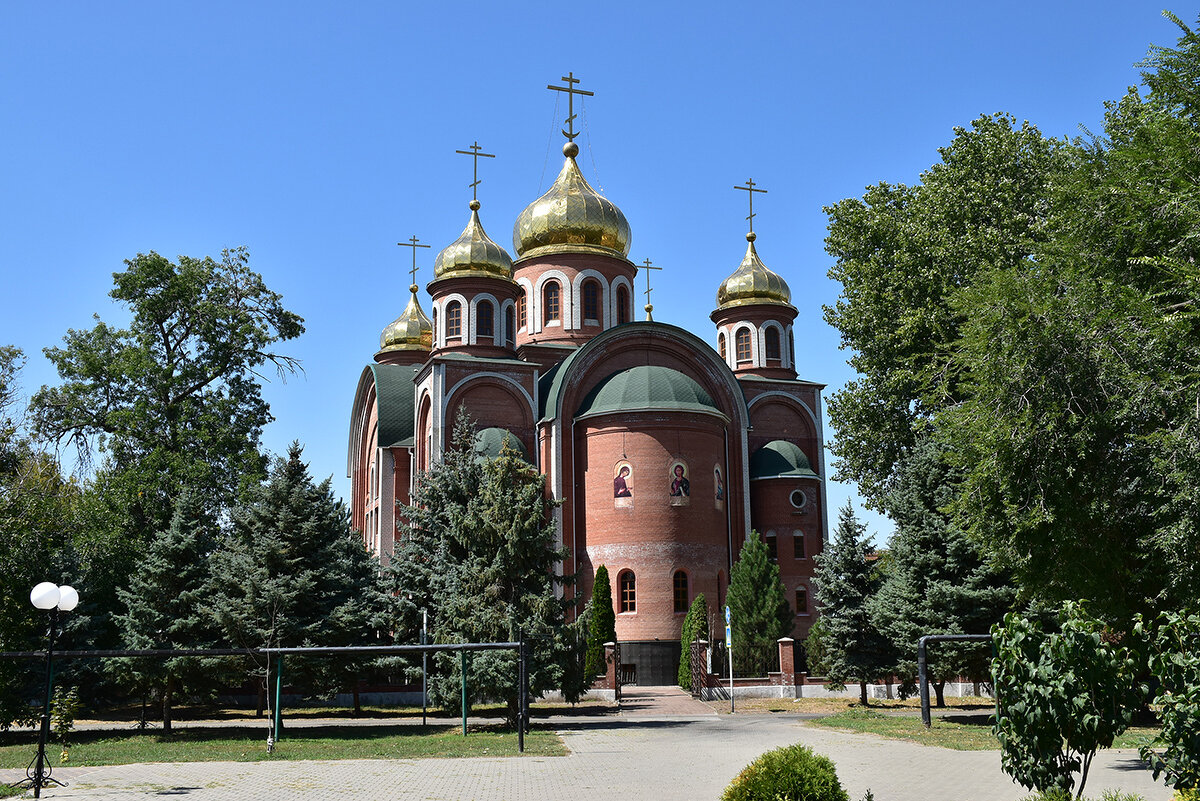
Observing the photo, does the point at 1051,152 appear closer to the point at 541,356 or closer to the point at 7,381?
the point at 541,356

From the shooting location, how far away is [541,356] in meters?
35.9

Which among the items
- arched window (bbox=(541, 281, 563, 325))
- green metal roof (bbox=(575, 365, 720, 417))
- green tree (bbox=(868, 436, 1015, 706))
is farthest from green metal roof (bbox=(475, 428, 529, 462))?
green tree (bbox=(868, 436, 1015, 706))

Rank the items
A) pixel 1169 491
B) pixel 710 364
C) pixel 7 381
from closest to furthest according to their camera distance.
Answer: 1. pixel 1169 491
2. pixel 7 381
3. pixel 710 364

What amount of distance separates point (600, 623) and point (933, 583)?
10.5 meters

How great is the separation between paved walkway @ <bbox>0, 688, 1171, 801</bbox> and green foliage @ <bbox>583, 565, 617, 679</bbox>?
A: 893 cm

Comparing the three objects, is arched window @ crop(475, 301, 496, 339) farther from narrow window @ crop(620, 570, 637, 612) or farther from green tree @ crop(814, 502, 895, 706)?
green tree @ crop(814, 502, 895, 706)

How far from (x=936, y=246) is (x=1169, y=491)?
42.9ft

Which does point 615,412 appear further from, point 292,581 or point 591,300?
point 292,581

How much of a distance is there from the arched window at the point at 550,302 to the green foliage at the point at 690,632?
13002 millimetres

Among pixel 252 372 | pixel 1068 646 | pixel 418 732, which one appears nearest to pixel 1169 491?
pixel 1068 646

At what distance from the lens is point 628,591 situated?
30281 millimetres

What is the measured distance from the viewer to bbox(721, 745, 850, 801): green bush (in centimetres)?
769

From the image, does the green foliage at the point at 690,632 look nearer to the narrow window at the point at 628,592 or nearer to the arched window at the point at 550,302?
the narrow window at the point at 628,592

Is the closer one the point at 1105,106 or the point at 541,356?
the point at 1105,106
